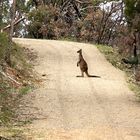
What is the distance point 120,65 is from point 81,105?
1225 centimetres

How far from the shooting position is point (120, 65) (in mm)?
27219

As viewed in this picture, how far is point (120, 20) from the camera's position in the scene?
4031 cm

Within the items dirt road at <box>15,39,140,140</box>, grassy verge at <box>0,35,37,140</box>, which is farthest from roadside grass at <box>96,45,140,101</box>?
grassy verge at <box>0,35,37,140</box>

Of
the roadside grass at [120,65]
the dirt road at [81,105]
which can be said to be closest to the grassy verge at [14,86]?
the dirt road at [81,105]

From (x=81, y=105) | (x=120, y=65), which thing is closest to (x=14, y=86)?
(x=81, y=105)

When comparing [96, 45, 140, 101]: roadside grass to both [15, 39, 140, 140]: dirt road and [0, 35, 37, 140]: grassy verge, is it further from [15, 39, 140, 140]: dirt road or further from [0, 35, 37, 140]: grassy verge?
[0, 35, 37, 140]: grassy verge

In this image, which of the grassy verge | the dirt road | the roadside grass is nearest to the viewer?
the dirt road

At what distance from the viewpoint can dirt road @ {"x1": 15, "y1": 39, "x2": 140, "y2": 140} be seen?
11633 mm

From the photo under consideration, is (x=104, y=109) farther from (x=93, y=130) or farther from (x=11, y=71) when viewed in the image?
(x=11, y=71)

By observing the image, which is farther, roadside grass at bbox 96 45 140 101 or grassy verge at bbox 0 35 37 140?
roadside grass at bbox 96 45 140 101

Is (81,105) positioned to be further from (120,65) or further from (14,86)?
(120,65)

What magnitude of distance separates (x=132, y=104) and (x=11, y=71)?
5.37m

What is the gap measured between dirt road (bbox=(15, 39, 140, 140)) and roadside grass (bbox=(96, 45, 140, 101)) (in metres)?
0.34

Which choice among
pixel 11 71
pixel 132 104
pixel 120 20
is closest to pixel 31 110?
pixel 132 104
